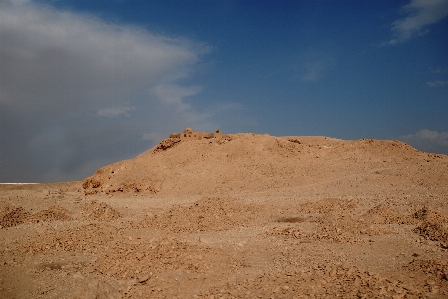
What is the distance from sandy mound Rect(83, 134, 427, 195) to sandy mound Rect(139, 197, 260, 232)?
652cm

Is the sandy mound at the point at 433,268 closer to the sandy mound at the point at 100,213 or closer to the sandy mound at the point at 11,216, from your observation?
the sandy mound at the point at 100,213

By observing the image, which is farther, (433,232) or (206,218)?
(206,218)

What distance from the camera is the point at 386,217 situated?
10.4m

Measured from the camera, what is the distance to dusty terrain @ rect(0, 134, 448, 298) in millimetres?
5609

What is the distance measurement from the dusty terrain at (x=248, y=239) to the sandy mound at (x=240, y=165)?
Answer: 0.19 m

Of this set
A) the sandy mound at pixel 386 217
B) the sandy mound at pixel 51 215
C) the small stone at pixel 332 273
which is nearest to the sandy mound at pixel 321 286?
the small stone at pixel 332 273

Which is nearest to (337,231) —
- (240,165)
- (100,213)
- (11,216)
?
(100,213)

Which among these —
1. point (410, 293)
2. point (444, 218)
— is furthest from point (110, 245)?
point (444, 218)

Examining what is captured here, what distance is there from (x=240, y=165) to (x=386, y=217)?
473 inches

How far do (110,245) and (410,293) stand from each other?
619 centimetres

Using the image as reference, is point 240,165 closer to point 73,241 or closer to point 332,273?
point 73,241

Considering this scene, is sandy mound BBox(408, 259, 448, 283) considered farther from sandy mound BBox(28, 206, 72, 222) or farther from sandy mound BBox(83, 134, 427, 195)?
sandy mound BBox(83, 134, 427, 195)

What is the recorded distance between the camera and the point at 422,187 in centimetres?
1542

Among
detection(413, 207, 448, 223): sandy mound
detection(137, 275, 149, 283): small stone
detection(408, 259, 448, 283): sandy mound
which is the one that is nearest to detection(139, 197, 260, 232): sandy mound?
detection(137, 275, 149, 283): small stone
